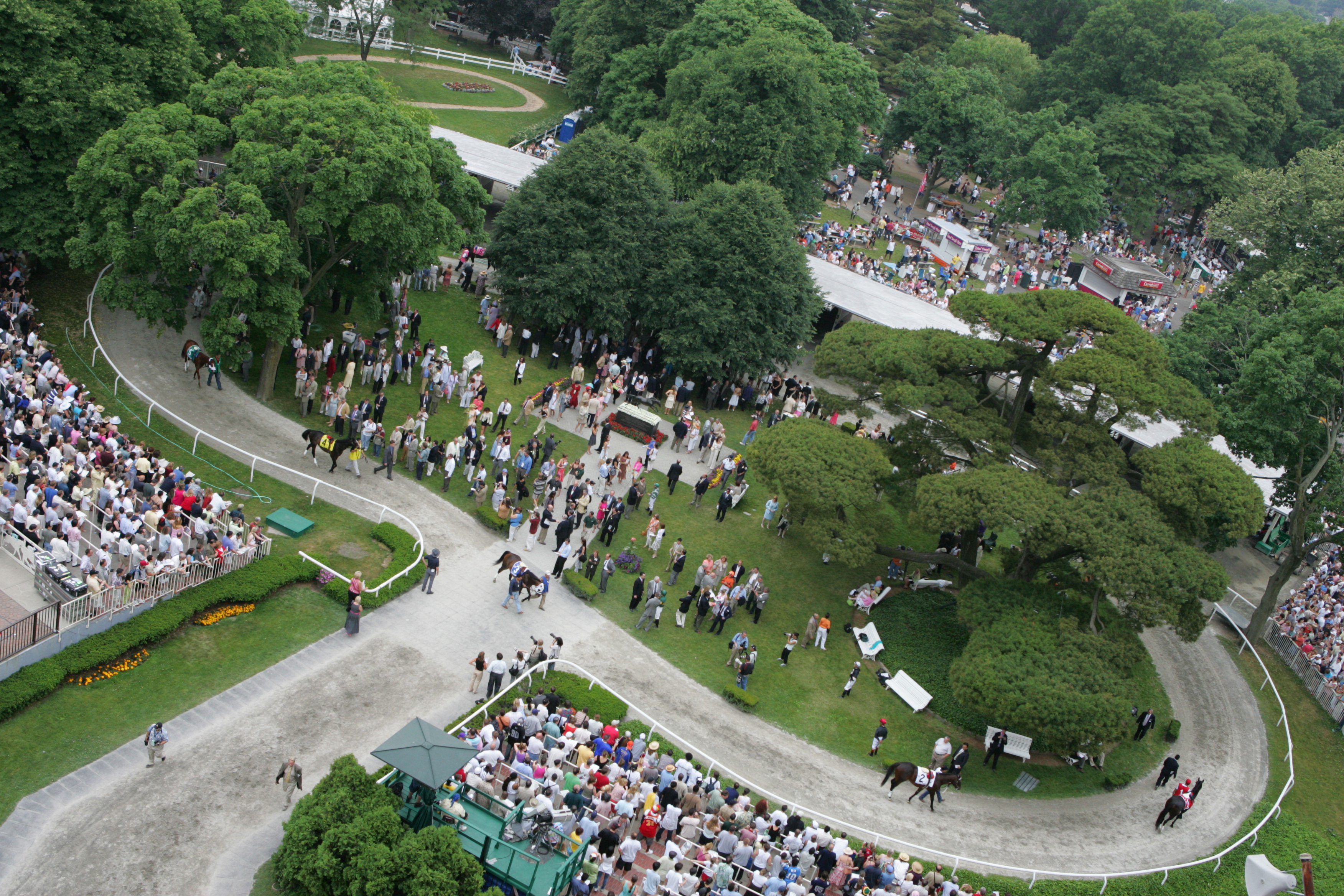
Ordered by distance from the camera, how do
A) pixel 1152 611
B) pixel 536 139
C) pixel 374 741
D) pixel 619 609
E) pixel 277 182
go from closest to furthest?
pixel 374 741 < pixel 1152 611 < pixel 619 609 < pixel 277 182 < pixel 536 139

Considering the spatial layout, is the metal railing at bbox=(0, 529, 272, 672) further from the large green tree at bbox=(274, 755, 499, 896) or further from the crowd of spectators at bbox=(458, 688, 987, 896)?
the crowd of spectators at bbox=(458, 688, 987, 896)

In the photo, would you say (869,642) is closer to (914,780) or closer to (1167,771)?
(914,780)

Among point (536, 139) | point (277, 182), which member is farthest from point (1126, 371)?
point (536, 139)

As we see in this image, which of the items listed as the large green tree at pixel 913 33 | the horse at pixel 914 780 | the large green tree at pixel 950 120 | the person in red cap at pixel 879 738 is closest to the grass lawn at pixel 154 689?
the person in red cap at pixel 879 738

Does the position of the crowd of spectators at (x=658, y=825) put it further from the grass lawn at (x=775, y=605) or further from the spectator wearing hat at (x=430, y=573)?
the spectator wearing hat at (x=430, y=573)

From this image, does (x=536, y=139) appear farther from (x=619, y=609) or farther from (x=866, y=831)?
(x=866, y=831)

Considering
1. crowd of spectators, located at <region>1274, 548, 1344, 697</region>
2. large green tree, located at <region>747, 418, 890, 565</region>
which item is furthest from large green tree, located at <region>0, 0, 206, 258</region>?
crowd of spectators, located at <region>1274, 548, 1344, 697</region>
